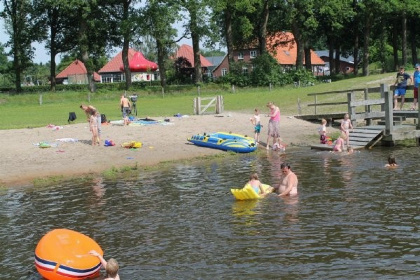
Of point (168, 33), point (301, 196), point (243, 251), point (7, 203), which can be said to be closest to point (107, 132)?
point (7, 203)

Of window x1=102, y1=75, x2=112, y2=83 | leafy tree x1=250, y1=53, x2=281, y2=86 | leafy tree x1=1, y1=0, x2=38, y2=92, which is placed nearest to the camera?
leafy tree x1=250, y1=53, x2=281, y2=86

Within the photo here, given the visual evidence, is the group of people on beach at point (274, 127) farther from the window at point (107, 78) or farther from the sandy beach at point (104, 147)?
the window at point (107, 78)

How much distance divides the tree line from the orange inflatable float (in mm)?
52879

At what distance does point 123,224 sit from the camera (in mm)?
13133

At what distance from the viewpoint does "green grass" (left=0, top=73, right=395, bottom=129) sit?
37.8 metres

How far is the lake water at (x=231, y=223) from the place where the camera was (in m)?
9.94

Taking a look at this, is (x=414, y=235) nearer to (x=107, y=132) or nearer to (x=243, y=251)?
(x=243, y=251)

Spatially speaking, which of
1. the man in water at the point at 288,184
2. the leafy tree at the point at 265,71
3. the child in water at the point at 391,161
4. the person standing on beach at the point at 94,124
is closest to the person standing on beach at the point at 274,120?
the child in water at the point at 391,161

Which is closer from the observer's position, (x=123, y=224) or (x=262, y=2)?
(x=123, y=224)

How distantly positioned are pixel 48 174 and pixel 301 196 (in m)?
9.52

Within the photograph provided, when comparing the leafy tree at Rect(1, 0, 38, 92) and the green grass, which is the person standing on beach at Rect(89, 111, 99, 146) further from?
the leafy tree at Rect(1, 0, 38, 92)

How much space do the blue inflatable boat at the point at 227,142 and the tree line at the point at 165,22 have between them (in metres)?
37.5

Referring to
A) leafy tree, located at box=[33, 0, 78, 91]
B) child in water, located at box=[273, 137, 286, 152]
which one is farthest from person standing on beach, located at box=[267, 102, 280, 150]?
leafy tree, located at box=[33, 0, 78, 91]

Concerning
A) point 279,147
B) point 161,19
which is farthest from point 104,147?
point 161,19
